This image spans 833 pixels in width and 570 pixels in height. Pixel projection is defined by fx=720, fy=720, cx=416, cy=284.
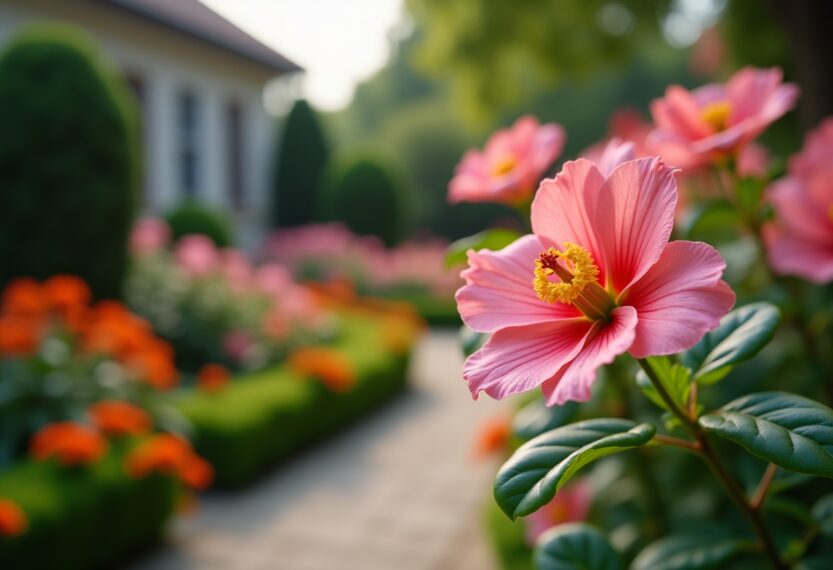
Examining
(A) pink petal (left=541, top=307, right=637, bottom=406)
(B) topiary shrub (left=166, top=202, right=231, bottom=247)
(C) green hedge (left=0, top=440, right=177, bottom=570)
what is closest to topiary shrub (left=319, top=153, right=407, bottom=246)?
(B) topiary shrub (left=166, top=202, right=231, bottom=247)

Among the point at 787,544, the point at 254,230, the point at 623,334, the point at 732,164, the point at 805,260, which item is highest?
the point at 254,230

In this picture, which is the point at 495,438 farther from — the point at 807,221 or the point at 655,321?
the point at 655,321

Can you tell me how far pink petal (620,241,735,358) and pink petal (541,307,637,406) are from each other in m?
0.02

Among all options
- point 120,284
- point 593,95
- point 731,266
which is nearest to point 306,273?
point 120,284

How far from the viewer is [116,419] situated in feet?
9.71

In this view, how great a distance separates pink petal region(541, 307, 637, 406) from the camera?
1.82 ft

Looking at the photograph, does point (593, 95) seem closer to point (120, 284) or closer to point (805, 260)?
point (120, 284)

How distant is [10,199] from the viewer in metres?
4.94

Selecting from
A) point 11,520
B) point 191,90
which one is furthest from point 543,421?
point 191,90

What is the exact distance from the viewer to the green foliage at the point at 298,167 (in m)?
13.5

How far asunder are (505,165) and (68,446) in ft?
7.52

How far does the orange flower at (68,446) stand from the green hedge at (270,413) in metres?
1.14

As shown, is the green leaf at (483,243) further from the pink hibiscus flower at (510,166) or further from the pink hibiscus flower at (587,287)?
the pink hibiscus flower at (587,287)

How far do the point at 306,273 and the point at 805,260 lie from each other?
10.3 m
